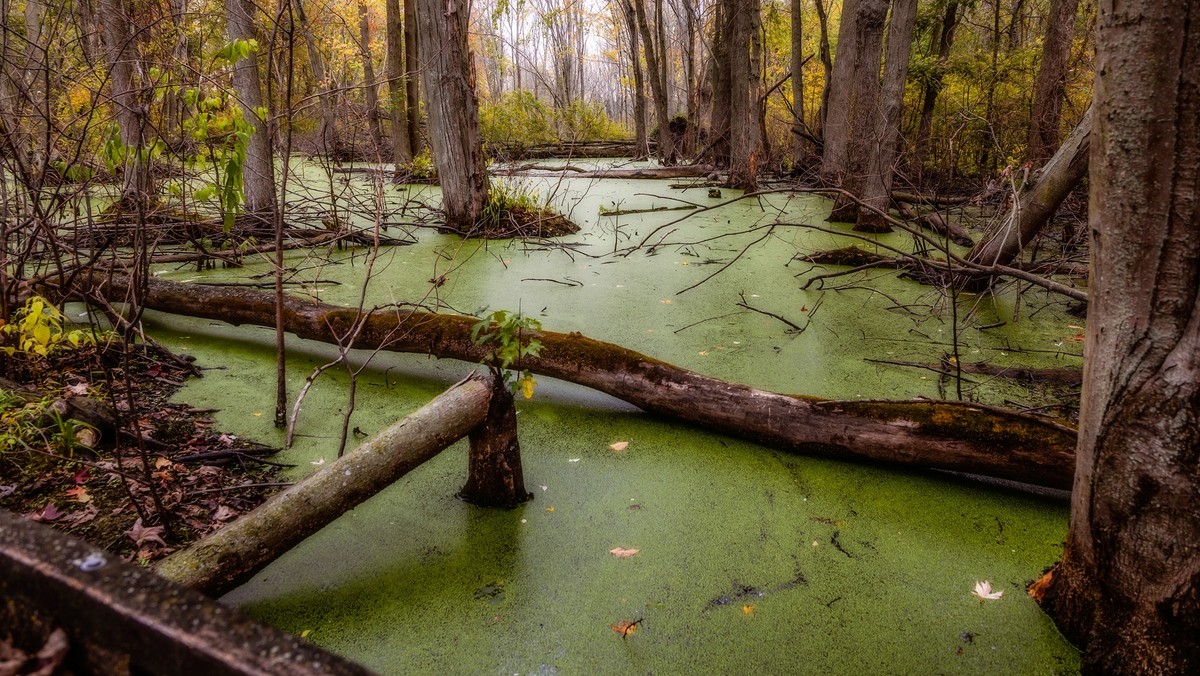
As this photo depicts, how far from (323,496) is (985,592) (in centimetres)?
175

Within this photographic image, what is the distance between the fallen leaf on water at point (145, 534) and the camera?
177cm

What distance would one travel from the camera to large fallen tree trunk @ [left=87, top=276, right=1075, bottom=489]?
1.96 meters

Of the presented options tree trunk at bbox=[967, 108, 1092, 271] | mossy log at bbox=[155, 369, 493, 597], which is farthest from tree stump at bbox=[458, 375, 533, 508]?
tree trunk at bbox=[967, 108, 1092, 271]

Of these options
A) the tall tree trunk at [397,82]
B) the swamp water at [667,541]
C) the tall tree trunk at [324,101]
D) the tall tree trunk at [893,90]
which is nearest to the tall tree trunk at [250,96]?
the tall tree trunk at [324,101]

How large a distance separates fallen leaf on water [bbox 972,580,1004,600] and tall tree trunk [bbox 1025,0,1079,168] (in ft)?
18.6

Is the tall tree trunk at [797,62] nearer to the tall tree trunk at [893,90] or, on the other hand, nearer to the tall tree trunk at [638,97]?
the tall tree trunk at [638,97]

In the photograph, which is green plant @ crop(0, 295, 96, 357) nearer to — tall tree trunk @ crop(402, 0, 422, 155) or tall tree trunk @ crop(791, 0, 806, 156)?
tall tree trunk @ crop(402, 0, 422, 155)

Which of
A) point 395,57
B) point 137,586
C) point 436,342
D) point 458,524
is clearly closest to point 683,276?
point 436,342

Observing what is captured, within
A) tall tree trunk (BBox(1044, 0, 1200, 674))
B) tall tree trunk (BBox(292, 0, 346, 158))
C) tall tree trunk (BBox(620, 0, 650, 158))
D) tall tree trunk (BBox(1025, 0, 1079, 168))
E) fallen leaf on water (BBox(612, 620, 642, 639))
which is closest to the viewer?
tall tree trunk (BBox(1044, 0, 1200, 674))

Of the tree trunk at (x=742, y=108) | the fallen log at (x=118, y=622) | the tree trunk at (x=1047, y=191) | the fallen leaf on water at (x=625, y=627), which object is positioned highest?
the tree trunk at (x=742, y=108)

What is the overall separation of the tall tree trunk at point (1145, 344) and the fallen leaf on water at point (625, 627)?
101cm

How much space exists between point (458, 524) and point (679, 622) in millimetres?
764

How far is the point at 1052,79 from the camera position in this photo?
20.5 feet

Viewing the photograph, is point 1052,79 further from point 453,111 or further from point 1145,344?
point 1145,344
